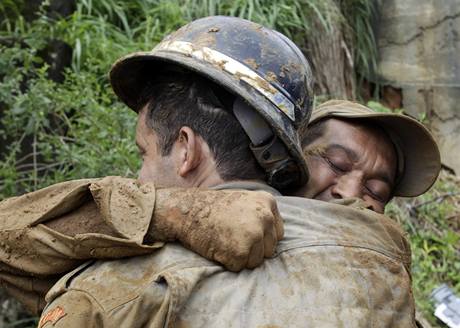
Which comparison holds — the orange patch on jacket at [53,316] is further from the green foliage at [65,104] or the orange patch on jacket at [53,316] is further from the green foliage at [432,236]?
the green foliage at [432,236]

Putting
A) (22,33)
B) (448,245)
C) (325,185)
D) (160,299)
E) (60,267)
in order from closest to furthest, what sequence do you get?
(160,299), (60,267), (325,185), (22,33), (448,245)

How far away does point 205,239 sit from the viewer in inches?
72.6

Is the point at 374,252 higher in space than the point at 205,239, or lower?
lower

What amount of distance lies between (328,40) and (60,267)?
5.08 m

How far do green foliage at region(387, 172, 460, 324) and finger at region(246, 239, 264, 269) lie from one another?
131 inches

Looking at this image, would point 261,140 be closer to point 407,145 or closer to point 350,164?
point 350,164

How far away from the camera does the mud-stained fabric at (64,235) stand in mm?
1877

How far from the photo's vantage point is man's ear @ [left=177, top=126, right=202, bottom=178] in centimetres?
212

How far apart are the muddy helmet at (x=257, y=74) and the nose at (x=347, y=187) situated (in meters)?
0.27

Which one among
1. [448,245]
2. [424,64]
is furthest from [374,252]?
[424,64]

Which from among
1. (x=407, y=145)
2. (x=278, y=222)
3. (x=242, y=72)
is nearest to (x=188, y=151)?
(x=242, y=72)

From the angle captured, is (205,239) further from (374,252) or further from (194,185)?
(374,252)

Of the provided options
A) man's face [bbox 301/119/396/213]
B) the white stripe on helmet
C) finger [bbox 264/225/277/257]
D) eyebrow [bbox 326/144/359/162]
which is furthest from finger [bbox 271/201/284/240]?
eyebrow [bbox 326/144/359/162]

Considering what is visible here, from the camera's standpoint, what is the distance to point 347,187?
257 centimetres
